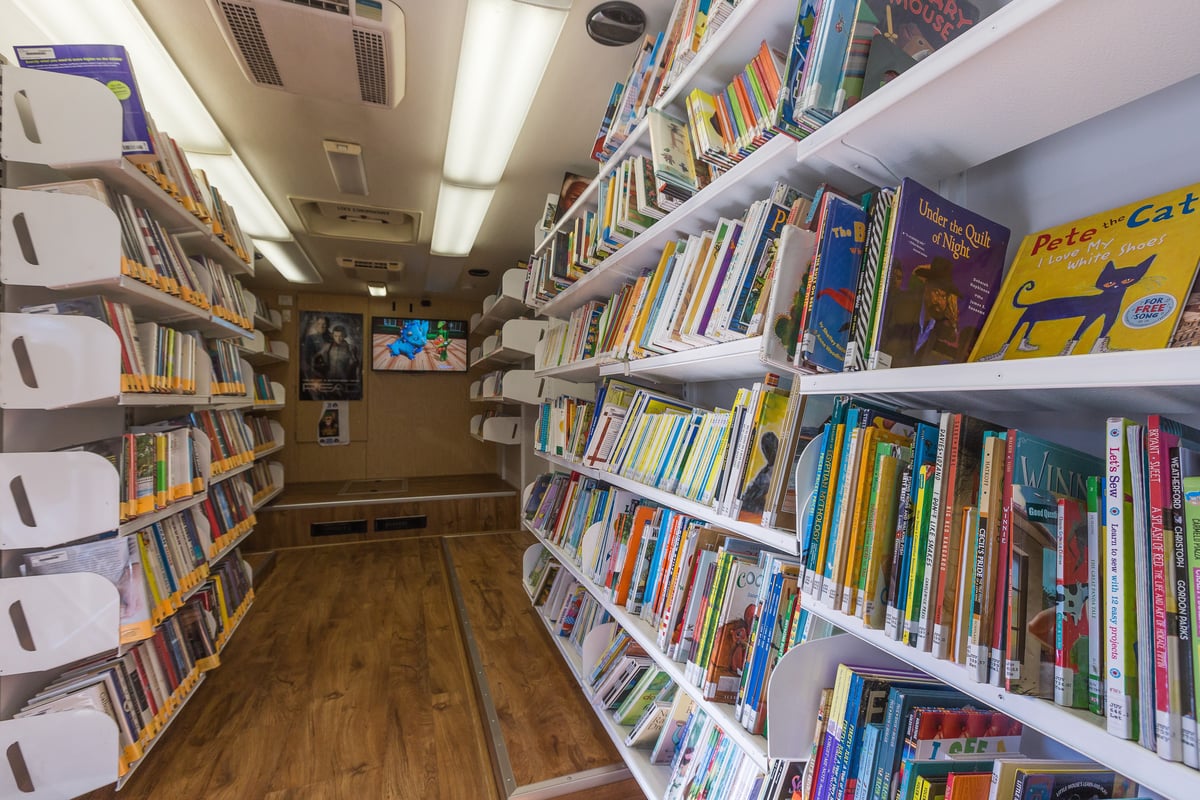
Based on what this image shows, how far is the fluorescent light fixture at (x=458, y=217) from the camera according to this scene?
121 inches

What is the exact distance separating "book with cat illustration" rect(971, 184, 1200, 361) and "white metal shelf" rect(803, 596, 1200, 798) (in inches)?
18.0

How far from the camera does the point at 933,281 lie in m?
0.84

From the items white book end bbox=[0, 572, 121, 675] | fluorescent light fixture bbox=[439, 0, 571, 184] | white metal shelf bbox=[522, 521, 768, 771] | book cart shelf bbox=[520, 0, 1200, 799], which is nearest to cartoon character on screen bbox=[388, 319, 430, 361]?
fluorescent light fixture bbox=[439, 0, 571, 184]

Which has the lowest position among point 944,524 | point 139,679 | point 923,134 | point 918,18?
point 139,679

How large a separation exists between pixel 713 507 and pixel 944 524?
569 millimetres

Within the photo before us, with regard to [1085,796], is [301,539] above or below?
below

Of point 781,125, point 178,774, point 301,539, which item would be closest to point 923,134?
point 781,125

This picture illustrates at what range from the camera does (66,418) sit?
6.15ft

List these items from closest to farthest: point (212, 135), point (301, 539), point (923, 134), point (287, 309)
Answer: point (923, 134), point (212, 135), point (301, 539), point (287, 309)

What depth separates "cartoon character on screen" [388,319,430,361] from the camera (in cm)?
628

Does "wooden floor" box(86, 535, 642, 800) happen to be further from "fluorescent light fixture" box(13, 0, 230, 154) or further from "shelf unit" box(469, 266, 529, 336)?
"fluorescent light fixture" box(13, 0, 230, 154)

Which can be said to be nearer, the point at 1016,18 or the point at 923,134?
the point at 1016,18

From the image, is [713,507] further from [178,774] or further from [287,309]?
[287,309]

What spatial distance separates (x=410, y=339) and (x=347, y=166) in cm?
376
